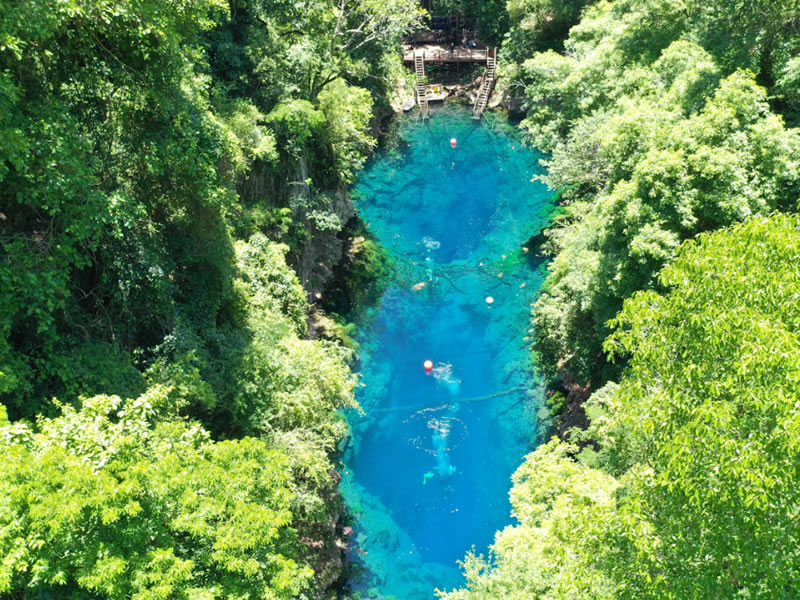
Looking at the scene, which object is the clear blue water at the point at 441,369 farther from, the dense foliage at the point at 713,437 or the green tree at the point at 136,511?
the green tree at the point at 136,511

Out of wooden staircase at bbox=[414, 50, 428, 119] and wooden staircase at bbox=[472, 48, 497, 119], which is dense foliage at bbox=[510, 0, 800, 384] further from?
wooden staircase at bbox=[414, 50, 428, 119]

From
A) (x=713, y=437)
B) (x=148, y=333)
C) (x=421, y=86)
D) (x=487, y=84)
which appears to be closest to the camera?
(x=713, y=437)

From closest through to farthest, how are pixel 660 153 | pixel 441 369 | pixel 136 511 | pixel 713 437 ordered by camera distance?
pixel 713 437, pixel 136 511, pixel 660 153, pixel 441 369

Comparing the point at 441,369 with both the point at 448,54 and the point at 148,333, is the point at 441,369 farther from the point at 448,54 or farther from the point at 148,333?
the point at 448,54

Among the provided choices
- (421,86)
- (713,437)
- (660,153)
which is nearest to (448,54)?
Answer: (421,86)

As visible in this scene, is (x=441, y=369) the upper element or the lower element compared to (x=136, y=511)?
upper

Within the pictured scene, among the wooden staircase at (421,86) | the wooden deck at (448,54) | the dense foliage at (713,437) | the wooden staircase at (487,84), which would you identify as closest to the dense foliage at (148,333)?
the dense foliage at (713,437)

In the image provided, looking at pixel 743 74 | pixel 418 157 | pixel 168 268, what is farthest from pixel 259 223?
pixel 418 157

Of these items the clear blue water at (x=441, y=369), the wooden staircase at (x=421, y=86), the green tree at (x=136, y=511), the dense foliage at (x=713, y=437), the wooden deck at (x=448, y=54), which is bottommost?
the green tree at (x=136, y=511)

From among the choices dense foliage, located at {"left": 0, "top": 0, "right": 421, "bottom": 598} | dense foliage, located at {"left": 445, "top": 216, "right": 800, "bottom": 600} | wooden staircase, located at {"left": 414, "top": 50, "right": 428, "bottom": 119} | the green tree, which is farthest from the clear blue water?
the green tree
